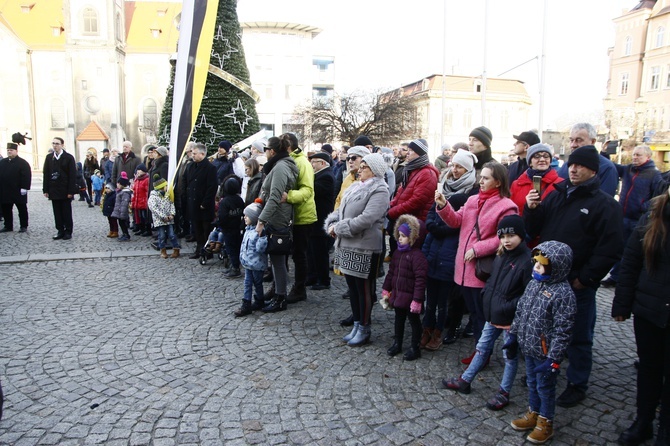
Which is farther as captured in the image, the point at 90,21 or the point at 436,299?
the point at 90,21

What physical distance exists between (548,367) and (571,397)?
33.9 inches

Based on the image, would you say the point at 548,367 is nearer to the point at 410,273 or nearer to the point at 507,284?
the point at 507,284

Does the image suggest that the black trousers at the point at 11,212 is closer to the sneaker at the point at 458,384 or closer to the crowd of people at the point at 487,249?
the crowd of people at the point at 487,249

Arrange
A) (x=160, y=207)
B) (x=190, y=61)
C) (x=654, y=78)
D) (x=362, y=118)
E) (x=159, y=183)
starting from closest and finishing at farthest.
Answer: (x=190, y=61) → (x=160, y=207) → (x=159, y=183) → (x=362, y=118) → (x=654, y=78)

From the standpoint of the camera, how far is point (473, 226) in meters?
4.51

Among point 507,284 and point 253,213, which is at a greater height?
point 253,213

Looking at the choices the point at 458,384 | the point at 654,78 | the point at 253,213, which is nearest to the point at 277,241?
the point at 253,213

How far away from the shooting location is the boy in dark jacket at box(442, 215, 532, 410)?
3746 millimetres

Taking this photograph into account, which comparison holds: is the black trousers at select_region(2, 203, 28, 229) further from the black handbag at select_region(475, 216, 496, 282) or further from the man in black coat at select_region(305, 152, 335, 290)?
the black handbag at select_region(475, 216, 496, 282)

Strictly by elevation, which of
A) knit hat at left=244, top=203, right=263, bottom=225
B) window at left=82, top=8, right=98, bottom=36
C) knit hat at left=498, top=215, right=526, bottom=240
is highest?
window at left=82, top=8, right=98, bottom=36

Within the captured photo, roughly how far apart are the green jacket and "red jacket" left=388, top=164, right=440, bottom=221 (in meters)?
1.32

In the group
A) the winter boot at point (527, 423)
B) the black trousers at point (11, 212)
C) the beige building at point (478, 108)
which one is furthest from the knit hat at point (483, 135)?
the beige building at point (478, 108)

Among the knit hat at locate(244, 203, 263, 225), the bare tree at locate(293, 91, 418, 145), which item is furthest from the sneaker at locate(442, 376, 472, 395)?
the bare tree at locate(293, 91, 418, 145)

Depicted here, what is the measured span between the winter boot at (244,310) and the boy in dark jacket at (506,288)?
306 cm
